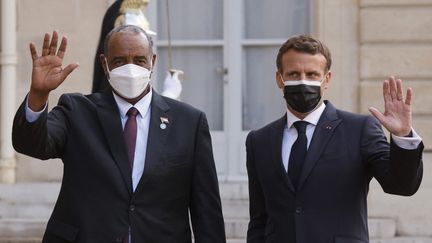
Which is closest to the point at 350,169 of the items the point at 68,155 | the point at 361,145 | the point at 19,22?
the point at 361,145

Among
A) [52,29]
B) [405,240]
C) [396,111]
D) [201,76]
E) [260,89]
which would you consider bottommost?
[405,240]

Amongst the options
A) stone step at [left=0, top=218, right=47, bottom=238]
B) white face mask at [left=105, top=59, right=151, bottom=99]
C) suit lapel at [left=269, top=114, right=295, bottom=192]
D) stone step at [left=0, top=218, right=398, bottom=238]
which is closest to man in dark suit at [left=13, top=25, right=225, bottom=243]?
white face mask at [left=105, top=59, right=151, bottom=99]

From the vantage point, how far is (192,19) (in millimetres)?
12312

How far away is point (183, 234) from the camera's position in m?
5.74

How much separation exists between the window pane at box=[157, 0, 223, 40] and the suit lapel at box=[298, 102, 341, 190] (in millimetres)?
6474

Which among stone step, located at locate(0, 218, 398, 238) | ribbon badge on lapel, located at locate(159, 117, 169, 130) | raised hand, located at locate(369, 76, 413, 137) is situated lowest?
stone step, located at locate(0, 218, 398, 238)

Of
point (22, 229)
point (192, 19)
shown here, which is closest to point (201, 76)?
point (192, 19)

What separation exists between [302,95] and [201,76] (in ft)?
22.0

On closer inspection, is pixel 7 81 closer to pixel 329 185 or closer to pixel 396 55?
pixel 396 55

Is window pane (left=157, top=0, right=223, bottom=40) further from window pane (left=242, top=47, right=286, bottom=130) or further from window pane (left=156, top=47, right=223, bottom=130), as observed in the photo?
window pane (left=242, top=47, right=286, bottom=130)

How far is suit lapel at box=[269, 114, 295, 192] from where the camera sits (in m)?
5.67

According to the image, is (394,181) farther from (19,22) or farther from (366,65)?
(19,22)

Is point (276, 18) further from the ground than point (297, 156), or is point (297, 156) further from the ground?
point (276, 18)

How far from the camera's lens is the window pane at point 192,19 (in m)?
12.2
